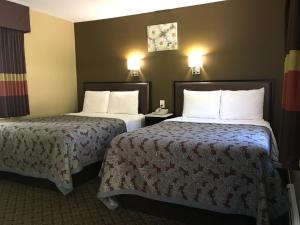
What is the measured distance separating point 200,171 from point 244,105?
5.51ft

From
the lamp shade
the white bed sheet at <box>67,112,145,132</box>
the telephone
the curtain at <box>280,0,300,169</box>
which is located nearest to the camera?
the curtain at <box>280,0,300,169</box>

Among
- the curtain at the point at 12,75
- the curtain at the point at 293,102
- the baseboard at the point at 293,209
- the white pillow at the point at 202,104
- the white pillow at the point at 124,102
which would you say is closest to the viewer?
the curtain at the point at 293,102

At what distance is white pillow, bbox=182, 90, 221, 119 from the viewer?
3.49 metres

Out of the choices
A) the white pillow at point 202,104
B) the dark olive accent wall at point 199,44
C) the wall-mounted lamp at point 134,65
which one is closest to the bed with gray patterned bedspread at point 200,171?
the white pillow at point 202,104

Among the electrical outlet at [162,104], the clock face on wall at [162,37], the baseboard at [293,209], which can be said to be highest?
the clock face on wall at [162,37]

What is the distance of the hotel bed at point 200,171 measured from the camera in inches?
71.9

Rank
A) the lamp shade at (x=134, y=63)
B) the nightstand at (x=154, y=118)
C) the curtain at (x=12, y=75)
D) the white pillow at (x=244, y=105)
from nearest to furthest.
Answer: the white pillow at (x=244, y=105) → the curtain at (x=12, y=75) → the nightstand at (x=154, y=118) → the lamp shade at (x=134, y=63)

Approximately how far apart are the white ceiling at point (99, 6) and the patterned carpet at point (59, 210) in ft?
8.92

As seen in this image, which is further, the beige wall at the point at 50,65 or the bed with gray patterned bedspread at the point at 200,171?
the beige wall at the point at 50,65

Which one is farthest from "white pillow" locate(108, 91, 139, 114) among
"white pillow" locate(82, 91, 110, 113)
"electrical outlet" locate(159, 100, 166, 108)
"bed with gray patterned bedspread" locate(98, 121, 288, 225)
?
"bed with gray patterned bedspread" locate(98, 121, 288, 225)

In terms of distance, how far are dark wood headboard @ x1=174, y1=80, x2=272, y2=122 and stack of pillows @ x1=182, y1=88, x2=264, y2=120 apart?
17 centimetres

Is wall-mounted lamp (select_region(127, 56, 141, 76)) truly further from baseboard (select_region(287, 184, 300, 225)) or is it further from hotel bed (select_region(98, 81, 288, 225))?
baseboard (select_region(287, 184, 300, 225))

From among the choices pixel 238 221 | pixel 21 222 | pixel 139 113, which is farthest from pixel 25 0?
pixel 238 221

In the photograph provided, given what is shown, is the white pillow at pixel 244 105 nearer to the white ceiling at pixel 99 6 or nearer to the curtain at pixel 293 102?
the white ceiling at pixel 99 6
